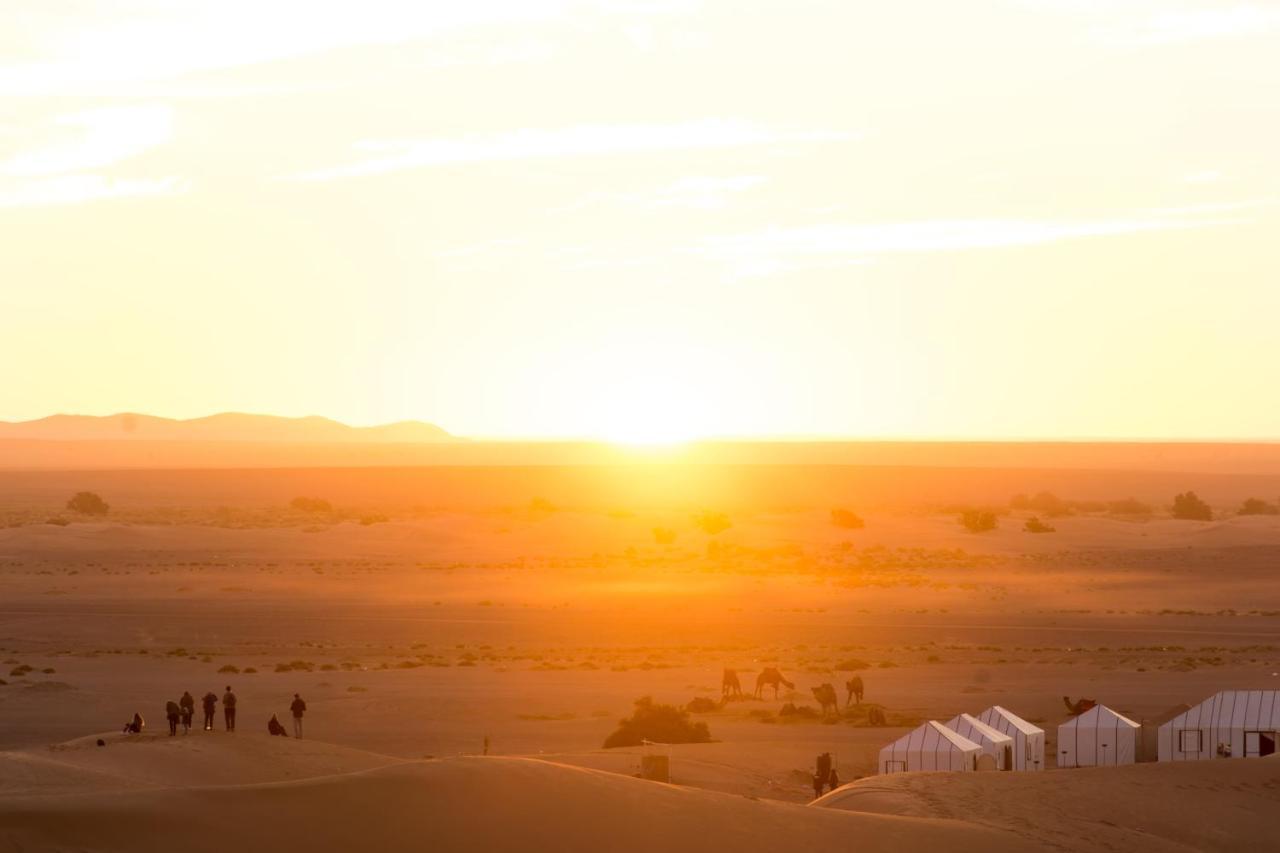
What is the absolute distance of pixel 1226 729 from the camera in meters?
31.8

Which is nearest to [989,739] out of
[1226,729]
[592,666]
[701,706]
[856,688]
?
[1226,729]

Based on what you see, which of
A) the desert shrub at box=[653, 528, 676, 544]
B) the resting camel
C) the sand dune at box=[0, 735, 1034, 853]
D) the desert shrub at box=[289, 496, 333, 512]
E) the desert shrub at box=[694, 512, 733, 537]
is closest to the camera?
the sand dune at box=[0, 735, 1034, 853]

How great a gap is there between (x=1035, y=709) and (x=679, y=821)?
21.1 meters

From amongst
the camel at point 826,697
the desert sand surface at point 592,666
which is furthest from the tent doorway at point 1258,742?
the camel at point 826,697

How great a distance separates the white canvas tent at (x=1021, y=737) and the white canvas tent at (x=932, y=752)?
1510mm

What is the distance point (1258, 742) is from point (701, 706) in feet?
43.2

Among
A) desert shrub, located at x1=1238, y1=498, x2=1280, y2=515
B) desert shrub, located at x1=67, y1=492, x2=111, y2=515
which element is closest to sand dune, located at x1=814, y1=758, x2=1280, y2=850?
desert shrub, located at x1=1238, y1=498, x2=1280, y2=515

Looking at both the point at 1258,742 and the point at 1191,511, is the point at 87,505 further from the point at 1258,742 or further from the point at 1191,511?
the point at 1258,742

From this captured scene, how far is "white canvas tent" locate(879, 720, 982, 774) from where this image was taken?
99.1 feet

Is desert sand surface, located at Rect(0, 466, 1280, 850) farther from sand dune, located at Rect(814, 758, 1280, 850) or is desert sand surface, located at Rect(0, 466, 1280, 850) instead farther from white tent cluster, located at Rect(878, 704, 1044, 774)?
white tent cluster, located at Rect(878, 704, 1044, 774)

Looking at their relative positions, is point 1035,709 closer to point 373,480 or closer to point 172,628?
point 172,628

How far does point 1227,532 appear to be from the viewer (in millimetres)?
92625

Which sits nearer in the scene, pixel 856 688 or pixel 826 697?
pixel 826 697

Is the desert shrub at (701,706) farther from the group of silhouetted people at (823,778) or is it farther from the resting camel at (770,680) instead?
the group of silhouetted people at (823,778)
